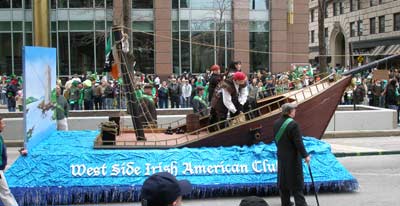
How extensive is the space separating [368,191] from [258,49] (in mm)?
28319

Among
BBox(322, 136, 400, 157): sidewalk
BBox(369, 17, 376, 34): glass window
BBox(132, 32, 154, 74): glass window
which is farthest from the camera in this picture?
BBox(369, 17, 376, 34): glass window

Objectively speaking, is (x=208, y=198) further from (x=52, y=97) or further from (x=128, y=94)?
(x=52, y=97)

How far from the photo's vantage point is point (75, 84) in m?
21.8

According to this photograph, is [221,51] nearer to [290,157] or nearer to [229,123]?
[229,123]

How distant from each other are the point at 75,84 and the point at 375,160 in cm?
1267

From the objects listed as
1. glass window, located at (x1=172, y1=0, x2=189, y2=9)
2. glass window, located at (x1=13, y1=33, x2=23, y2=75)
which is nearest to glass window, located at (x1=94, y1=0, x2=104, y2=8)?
glass window, located at (x1=172, y1=0, x2=189, y2=9)

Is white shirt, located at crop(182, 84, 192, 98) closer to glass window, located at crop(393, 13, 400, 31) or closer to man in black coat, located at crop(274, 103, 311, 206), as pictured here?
man in black coat, located at crop(274, 103, 311, 206)

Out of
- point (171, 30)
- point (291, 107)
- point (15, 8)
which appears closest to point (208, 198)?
point (291, 107)

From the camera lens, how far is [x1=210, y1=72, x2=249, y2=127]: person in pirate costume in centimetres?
984

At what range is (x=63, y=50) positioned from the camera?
118 feet

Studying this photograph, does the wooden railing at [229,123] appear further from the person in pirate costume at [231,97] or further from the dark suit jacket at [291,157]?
the dark suit jacket at [291,157]

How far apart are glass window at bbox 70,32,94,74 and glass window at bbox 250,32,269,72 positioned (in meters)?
10.6

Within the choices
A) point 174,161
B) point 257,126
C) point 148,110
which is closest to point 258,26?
point 148,110

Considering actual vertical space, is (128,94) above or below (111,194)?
above
